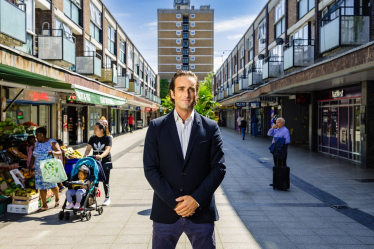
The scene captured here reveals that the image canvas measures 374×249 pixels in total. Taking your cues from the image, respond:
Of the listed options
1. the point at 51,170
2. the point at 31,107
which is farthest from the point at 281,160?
the point at 31,107

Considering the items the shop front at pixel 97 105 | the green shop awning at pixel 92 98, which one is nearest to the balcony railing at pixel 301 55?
the shop front at pixel 97 105

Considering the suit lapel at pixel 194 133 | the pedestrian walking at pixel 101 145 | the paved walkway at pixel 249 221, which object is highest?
the suit lapel at pixel 194 133

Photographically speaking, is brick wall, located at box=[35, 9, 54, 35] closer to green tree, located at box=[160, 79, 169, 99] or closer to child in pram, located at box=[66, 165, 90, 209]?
child in pram, located at box=[66, 165, 90, 209]

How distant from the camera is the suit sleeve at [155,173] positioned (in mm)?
2256

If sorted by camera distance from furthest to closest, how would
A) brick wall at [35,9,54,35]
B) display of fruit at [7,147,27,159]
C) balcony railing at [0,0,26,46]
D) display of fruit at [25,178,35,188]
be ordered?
brick wall at [35,9,54,35]
balcony railing at [0,0,26,46]
display of fruit at [7,147,27,159]
display of fruit at [25,178,35,188]

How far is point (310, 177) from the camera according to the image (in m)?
9.47

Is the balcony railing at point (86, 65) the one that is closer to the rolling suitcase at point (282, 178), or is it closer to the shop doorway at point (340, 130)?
the shop doorway at point (340, 130)

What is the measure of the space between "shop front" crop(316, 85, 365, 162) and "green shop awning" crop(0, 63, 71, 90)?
10.3 meters

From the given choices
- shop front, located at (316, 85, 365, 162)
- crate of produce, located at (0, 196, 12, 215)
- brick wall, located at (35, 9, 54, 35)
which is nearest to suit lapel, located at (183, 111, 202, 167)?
crate of produce, located at (0, 196, 12, 215)

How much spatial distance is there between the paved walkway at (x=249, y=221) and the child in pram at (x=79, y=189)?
0.30 meters

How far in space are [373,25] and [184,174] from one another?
11.6 meters

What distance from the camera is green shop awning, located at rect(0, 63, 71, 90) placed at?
19.2ft

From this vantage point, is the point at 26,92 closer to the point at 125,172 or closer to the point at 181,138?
the point at 125,172

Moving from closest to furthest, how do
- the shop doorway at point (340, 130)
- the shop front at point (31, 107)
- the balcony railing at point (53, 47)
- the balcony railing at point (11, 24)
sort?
the balcony railing at point (11, 24) < the shop front at point (31, 107) < the shop doorway at point (340, 130) < the balcony railing at point (53, 47)
